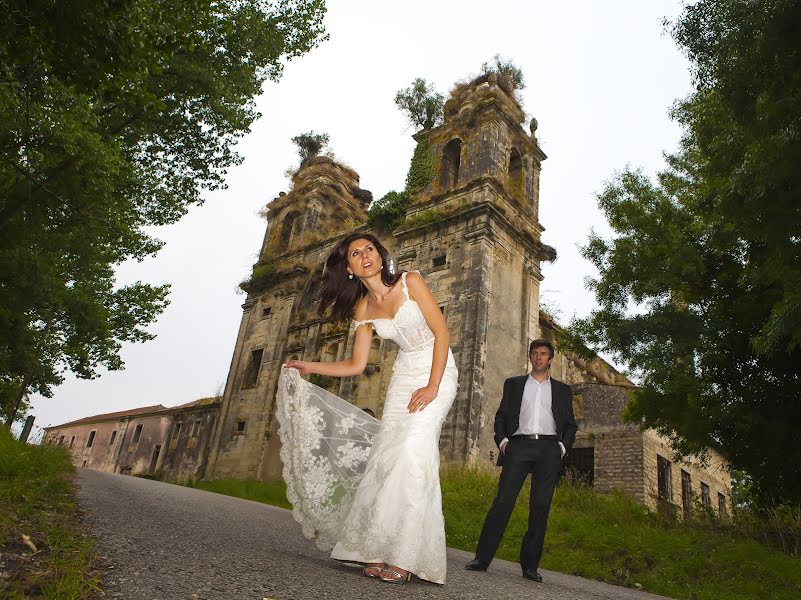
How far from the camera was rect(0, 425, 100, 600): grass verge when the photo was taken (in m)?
1.92

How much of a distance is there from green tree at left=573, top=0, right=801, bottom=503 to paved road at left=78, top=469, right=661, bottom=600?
16.7 ft

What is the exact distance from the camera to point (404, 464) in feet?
10.8

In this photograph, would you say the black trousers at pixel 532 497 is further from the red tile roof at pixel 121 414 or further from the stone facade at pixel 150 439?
the red tile roof at pixel 121 414

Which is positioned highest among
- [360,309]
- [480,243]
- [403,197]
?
[403,197]

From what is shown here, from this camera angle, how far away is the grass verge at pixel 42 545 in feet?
6.29

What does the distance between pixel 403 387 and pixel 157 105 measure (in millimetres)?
5093

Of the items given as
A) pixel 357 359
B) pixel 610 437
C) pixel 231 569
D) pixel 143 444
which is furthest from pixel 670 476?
pixel 143 444

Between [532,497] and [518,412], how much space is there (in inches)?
28.0

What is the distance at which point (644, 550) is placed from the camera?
6250mm

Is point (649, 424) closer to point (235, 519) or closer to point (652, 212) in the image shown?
point (652, 212)

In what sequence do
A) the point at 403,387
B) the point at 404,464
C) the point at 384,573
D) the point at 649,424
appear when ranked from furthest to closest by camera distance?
the point at 649,424
the point at 403,387
the point at 404,464
the point at 384,573

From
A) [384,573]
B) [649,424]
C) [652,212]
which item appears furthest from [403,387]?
[652,212]

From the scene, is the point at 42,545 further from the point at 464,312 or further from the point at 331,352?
the point at 331,352

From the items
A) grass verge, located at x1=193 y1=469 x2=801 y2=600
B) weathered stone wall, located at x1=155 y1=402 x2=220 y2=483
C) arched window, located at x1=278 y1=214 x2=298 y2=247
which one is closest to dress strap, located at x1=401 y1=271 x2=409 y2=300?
grass verge, located at x1=193 y1=469 x2=801 y2=600
